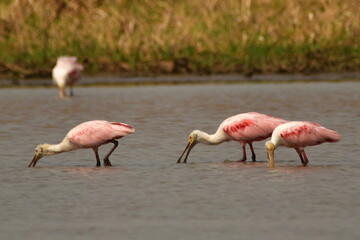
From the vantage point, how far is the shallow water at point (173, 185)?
7949 millimetres

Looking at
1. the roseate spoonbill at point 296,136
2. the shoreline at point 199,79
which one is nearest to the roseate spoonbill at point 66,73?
the shoreline at point 199,79

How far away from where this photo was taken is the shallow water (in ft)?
26.1

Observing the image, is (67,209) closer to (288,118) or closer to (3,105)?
(288,118)

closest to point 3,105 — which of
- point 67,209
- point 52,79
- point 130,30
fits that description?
point 52,79

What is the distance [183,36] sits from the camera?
974 inches

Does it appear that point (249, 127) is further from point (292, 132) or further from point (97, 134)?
point (97, 134)

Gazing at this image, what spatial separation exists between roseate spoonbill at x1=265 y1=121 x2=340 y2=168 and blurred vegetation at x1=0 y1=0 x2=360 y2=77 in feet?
41.9

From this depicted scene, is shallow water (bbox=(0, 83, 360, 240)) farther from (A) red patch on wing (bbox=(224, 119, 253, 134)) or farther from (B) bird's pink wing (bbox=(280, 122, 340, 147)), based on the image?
(A) red patch on wing (bbox=(224, 119, 253, 134))

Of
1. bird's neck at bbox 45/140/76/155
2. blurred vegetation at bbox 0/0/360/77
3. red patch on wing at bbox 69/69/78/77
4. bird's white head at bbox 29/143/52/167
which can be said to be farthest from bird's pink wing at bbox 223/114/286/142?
blurred vegetation at bbox 0/0/360/77

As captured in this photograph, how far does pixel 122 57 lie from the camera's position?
2430 centimetres

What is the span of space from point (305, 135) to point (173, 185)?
65.0 inches

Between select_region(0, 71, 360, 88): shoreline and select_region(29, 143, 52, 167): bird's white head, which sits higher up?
select_region(29, 143, 52, 167): bird's white head

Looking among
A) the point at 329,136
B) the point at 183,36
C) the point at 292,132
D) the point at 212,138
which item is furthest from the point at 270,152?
the point at 183,36

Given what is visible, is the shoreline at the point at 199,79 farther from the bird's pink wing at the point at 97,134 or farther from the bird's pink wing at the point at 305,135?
the bird's pink wing at the point at 305,135
